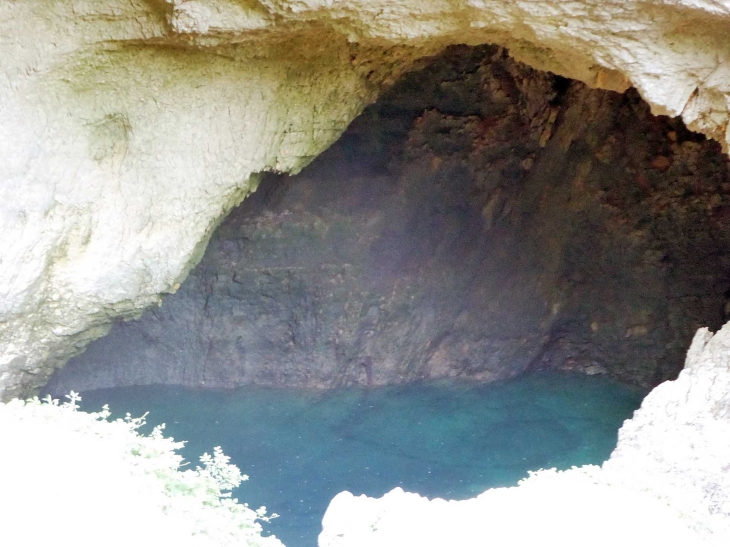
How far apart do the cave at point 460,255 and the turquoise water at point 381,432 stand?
0.10 metres

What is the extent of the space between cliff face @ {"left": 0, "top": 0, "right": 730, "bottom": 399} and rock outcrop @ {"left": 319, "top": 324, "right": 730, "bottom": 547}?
130 cm

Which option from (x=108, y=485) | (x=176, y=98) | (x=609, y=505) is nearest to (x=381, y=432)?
(x=176, y=98)

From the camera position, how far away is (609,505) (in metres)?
2.05

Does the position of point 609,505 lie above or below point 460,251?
below

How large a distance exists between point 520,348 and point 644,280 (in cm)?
111

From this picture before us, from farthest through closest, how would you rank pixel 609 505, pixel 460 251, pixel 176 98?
pixel 460 251
pixel 176 98
pixel 609 505

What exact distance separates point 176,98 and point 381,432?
2.59 metres

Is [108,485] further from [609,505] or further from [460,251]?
[460,251]

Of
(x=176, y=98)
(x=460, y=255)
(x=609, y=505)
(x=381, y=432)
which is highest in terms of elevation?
(x=460, y=255)

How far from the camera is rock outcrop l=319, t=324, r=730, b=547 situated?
1.87 metres

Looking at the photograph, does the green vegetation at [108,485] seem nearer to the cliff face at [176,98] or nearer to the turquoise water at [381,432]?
the cliff face at [176,98]

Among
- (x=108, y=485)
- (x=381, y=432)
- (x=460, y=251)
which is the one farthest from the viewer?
(x=460, y=251)

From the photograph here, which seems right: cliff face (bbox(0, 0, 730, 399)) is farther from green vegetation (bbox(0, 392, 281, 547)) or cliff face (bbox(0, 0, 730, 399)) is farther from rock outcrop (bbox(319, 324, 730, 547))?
rock outcrop (bbox(319, 324, 730, 547))

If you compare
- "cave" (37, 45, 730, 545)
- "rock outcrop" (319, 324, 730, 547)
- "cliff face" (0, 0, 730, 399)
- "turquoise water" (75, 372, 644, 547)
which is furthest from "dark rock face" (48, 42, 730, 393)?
"rock outcrop" (319, 324, 730, 547)
